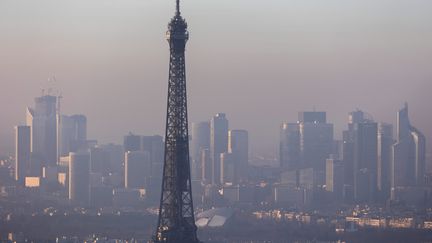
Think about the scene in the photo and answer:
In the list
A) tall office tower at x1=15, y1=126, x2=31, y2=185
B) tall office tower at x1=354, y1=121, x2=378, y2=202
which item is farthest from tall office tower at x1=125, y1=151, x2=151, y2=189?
tall office tower at x1=354, y1=121, x2=378, y2=202

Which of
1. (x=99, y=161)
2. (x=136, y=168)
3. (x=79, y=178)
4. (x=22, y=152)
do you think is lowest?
(x=79, y=178)

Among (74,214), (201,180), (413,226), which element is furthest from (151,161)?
(413,226)

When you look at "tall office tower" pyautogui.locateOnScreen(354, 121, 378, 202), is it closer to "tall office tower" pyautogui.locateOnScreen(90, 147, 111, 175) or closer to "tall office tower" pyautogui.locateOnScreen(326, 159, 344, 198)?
"tall office tower" pyautogui.locateOnScreen(326, 159, 344, 198)

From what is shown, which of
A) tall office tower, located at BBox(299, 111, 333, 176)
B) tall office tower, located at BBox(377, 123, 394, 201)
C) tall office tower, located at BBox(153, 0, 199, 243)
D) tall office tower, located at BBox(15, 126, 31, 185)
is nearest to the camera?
tall office tower, located at BBox(153, 0, 199, 243)

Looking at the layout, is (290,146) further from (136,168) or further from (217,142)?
(136,168)

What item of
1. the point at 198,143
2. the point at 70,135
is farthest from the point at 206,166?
the point at 70,135
